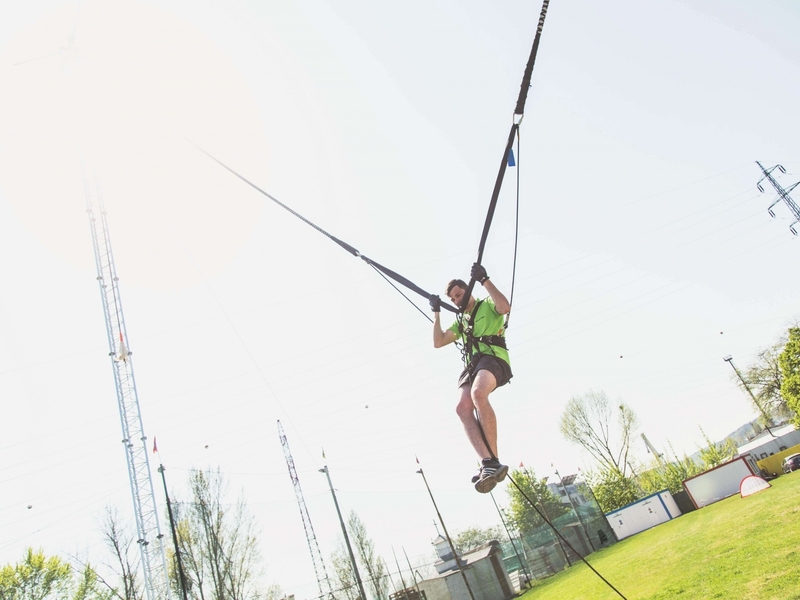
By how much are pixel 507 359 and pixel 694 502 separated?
3460cm

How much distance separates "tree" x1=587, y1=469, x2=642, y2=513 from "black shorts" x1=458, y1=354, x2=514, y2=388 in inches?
1659

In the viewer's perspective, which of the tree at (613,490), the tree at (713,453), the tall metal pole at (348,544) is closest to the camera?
the tall metal pole at (348,544)

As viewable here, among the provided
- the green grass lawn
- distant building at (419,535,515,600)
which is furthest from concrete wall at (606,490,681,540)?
the green grass lawn

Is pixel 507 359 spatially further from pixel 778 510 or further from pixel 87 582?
pixel 87 582

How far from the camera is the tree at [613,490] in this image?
134 ft

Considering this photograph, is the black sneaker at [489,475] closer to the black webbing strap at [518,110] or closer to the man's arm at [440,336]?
the man's arm at [440,336]

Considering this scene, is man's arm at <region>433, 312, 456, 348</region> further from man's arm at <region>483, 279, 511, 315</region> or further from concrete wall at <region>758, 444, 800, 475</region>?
concrete wall at <region>758, 444, 800, 475</region>

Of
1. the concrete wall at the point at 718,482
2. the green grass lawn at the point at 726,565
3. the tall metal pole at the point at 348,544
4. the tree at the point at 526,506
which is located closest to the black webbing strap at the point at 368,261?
the green grass lawn at the point at 726,565

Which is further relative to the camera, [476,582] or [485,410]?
[476,582]

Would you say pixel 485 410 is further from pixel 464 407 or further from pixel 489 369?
pixel 489 369

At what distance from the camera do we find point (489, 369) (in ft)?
14.5

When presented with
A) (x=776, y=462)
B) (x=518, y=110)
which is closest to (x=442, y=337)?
(x=518, y=110)

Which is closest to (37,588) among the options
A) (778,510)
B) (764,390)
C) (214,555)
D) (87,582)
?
(87,582)

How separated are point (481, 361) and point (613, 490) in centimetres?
4317
